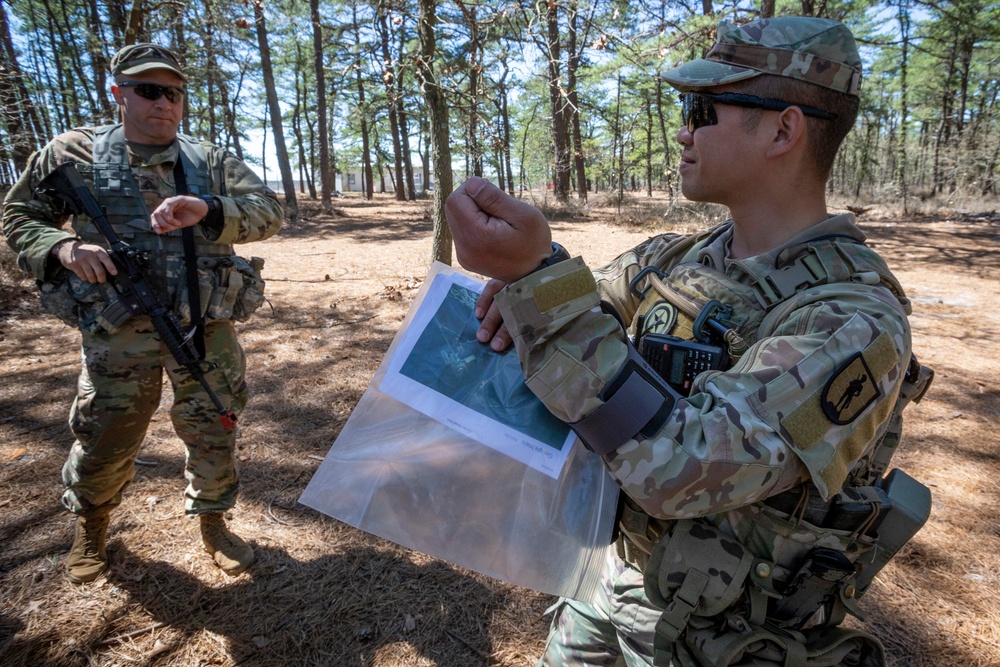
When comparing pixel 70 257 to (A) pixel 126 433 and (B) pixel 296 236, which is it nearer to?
(A) pixel 126 433

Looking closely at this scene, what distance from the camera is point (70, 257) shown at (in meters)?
2.31

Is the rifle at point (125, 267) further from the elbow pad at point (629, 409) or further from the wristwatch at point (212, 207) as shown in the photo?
the elbow pad at point (629, 409)

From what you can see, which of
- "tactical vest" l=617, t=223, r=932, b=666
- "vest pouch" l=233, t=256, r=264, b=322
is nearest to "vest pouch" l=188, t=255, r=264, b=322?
"vest pouch" l=233, t=256, r=264, b=322

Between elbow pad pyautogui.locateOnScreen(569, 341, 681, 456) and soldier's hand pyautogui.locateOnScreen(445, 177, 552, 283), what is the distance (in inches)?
9.8

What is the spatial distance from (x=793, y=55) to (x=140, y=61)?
2.74 meters

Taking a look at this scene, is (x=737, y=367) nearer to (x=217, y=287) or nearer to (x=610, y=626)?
(x=610, y=626)

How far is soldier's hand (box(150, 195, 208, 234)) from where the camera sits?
2295mm

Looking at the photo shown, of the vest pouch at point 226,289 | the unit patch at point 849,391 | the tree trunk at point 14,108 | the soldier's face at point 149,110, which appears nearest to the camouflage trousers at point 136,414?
the vest pouch at point 226,289

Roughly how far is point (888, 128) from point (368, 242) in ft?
113

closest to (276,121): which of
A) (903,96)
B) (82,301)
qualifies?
(82,301)

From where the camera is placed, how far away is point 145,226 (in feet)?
8.36

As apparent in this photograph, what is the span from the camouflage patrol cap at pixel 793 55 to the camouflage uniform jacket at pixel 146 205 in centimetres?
219

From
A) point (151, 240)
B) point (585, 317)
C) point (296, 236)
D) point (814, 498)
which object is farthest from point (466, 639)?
point (296, 236)

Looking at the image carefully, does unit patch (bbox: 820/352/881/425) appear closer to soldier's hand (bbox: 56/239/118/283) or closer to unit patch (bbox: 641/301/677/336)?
unit patch (bbox: 641/301/677/336)
